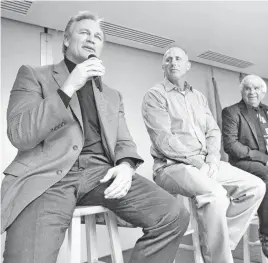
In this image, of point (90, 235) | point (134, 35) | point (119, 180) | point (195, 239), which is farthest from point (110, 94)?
point (134, 35)

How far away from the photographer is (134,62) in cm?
349

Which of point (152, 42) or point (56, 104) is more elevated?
point (152, 42)

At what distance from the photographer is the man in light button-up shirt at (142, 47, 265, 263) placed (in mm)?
1527

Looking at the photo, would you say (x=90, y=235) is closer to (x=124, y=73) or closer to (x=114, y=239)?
(x=114, y=239)

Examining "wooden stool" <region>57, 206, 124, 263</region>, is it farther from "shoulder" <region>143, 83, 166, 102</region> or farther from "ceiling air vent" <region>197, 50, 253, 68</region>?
"ceiling air vent" <region>197, 50, 253, 68</region>

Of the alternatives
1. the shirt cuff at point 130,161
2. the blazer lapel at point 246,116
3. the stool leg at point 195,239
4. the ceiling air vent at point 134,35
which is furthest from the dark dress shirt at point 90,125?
the ceiling air vent at point 134,35

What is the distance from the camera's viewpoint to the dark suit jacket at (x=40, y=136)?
1.01 metres

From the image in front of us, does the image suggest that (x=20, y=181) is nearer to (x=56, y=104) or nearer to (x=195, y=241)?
(x=56, y=104)

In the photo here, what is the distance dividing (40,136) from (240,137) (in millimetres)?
1854

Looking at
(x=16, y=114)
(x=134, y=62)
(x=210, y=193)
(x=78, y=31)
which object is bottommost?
(x=210, y=193)

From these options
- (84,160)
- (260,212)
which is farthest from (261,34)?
(84,160)

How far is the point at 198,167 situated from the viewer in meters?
1.78

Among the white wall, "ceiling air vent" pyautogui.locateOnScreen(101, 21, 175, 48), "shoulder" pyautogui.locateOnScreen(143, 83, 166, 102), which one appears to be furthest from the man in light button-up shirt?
the white wall

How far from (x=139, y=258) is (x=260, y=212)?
126cm
